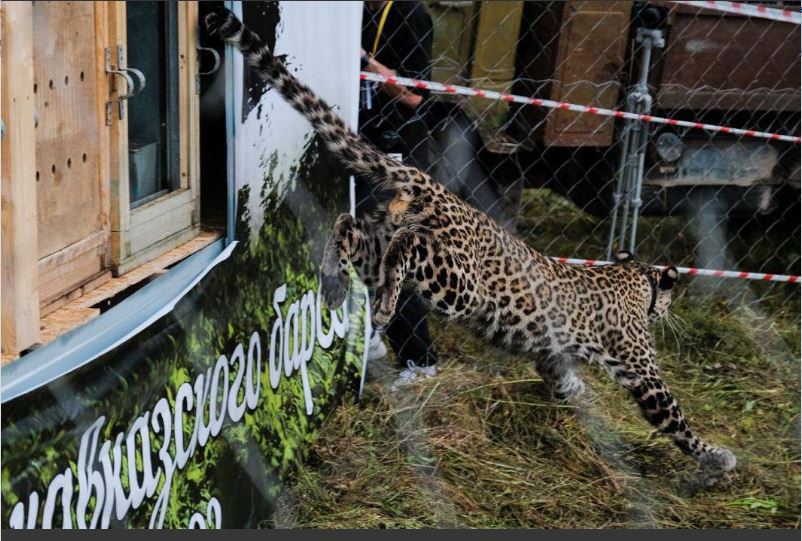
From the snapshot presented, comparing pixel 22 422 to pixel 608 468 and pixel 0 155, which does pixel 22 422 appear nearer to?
A: pixel 0 155

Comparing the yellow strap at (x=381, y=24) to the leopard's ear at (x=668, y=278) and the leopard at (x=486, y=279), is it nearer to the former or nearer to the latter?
the leopard at (x=486, y=279)

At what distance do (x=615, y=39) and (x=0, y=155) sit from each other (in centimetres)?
347

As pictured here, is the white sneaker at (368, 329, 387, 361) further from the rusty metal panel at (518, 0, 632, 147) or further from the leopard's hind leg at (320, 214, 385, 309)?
the rusty metal panel at (518, 0, 632, 147)

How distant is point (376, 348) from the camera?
4.98 meters

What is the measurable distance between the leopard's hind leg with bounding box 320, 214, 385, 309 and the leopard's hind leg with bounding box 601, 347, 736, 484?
1.18m

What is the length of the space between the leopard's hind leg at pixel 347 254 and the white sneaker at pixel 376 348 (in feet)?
2.35

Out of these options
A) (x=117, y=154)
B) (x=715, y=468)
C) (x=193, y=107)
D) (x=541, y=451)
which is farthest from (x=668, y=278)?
(x=117, y=154)

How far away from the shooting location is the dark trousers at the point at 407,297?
4.71 meters

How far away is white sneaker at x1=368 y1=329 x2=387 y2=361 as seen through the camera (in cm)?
497

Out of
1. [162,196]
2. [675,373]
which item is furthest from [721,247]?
[162,196]

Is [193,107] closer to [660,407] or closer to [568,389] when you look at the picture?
[568,389]

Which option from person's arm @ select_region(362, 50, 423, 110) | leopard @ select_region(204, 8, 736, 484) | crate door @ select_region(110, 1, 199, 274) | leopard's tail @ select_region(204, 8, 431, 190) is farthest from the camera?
person's arm @ select_region(362, 50, 423, 110)

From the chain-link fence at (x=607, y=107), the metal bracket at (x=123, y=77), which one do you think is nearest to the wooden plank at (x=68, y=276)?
the metal bracket at (x=123, y=77)

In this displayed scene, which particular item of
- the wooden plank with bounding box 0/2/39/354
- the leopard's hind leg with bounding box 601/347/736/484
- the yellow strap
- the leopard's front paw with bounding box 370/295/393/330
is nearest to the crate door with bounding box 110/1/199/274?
the wooden plank with bounding box 0/2/39/354
